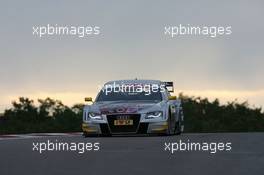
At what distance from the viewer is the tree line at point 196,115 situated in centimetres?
8526

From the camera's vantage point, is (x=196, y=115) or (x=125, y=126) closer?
(x=125, y=126)

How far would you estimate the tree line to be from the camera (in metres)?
85.3

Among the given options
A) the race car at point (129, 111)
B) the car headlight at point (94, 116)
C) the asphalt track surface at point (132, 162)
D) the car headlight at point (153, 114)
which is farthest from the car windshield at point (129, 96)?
the asphalt track surface at point (132, 162)

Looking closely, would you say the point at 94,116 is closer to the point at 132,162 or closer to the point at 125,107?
the point at 125,107

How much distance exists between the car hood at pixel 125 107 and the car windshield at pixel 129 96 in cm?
56

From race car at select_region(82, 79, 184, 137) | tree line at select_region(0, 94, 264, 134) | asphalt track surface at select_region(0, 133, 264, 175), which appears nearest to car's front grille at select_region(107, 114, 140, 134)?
race car at select_region(82, 79, 184, 137)

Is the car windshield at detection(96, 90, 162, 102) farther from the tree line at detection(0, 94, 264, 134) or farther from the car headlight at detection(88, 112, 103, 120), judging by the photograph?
the tree line at detection(0, 94, 264, 134)

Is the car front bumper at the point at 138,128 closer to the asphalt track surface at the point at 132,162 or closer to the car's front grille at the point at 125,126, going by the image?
the car's front grille at the point at 125,126

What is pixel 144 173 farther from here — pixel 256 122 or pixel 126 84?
pixel 256 122

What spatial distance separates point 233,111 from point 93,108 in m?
78.0

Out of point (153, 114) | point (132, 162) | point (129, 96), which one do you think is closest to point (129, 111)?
point (153, 114)

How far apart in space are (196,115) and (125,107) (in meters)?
73.6

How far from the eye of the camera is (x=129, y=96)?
22.9 meters

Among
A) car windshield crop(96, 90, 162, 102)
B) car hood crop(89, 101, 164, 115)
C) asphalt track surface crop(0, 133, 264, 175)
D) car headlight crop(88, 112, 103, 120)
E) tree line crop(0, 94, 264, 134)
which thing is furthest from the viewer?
tree line crop(0, 94, 264, 134)
